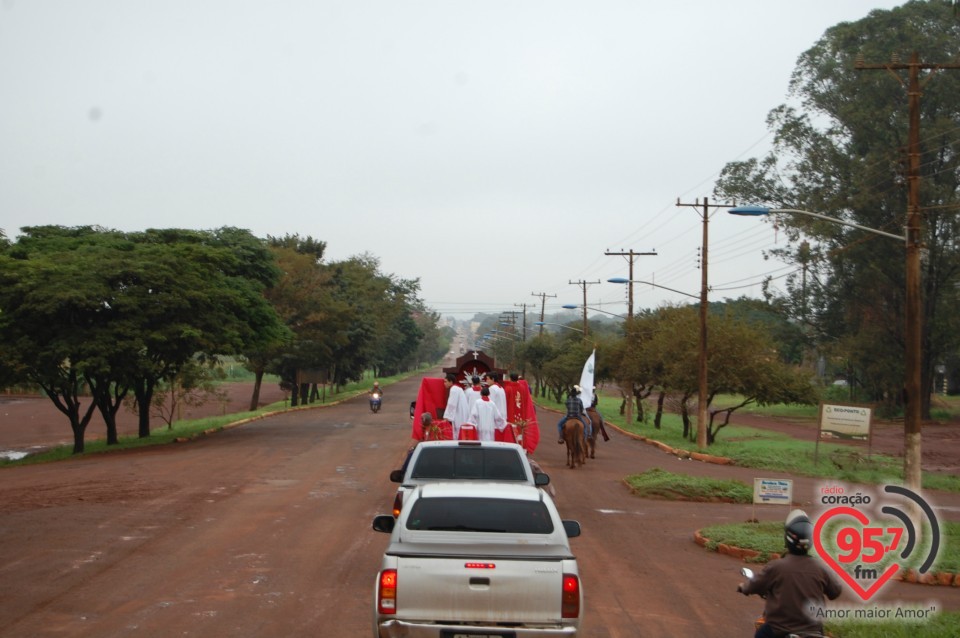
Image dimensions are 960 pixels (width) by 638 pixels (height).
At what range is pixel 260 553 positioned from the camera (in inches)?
520

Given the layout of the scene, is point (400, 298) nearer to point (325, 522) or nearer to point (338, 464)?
point (338, 464)

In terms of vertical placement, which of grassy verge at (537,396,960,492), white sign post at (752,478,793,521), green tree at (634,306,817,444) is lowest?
grassy verge at (537,396,960,492)

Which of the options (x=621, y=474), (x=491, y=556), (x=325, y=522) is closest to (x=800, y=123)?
(x=621, y=474)

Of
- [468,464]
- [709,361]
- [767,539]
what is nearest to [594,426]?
[709,361]

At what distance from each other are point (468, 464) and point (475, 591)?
4777mm

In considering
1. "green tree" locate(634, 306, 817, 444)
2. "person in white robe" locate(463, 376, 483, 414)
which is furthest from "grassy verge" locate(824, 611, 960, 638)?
"green tree" locate(634, 306, 817, 444)

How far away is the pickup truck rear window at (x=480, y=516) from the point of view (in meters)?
8.38

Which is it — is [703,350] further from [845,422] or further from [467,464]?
[467,464]

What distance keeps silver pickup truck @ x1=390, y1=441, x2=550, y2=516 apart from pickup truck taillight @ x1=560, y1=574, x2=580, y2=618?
4.39 meters

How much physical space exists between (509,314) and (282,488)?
371 feet

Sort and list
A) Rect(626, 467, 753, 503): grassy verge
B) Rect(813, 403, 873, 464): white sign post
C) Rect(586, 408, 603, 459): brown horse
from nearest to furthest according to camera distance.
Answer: Rect(626, 467, 753, 503): grassy verge < Rect(586, 408, 603, 459): brown horse < Rect(813, 403, 873, 464): white sign post

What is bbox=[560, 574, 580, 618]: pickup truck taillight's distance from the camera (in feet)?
24.2

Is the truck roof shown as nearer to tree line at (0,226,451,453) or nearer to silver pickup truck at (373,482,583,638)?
Result: silver pickup truck at (373,482,583,638)

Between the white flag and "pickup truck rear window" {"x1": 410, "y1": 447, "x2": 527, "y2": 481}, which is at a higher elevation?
the white flag
